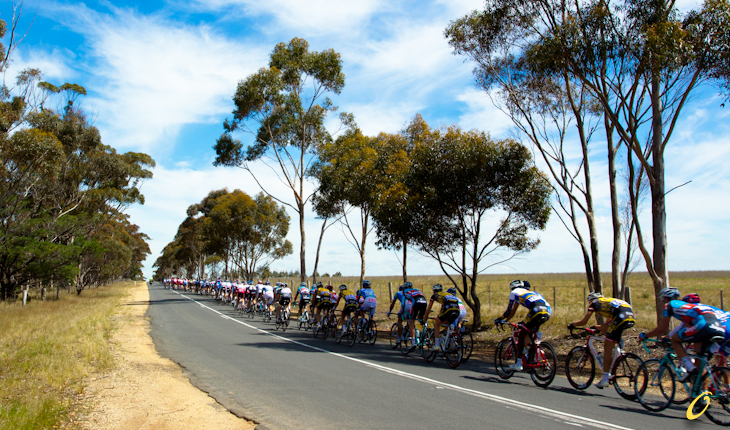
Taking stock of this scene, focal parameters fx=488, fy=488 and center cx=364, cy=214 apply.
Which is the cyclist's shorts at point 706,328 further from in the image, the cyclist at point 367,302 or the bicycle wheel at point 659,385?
the cyclist at point 367,302

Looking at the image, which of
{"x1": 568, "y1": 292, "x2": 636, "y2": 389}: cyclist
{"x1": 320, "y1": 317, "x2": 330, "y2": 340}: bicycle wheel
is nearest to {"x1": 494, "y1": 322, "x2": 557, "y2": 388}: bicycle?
{"x1": 568, "y1": 292, "x2": 636, "y2": 389}: cyclist

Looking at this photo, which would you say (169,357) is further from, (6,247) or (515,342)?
(6,247)

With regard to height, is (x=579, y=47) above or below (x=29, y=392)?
above

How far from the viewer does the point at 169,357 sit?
11.7 m

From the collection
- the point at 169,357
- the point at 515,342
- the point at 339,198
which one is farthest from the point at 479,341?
the point at 339,198

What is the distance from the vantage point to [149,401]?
735 centimetres

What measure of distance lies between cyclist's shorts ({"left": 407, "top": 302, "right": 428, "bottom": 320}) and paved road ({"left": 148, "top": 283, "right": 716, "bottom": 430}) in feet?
3.55

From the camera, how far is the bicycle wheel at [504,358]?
8883 mm

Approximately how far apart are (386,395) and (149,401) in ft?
11.8

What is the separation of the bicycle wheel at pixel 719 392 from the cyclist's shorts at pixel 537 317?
2512 mm

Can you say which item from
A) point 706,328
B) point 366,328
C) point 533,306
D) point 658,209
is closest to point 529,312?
point 533,306

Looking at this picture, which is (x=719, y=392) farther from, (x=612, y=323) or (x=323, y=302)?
(x=323, y=302)

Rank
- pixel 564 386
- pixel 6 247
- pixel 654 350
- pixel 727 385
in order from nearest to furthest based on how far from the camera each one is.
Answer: pixel 727 385 → pixel 564 386 → pixel 654 350 → pixel 6 247

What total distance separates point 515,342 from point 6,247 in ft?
92.7
